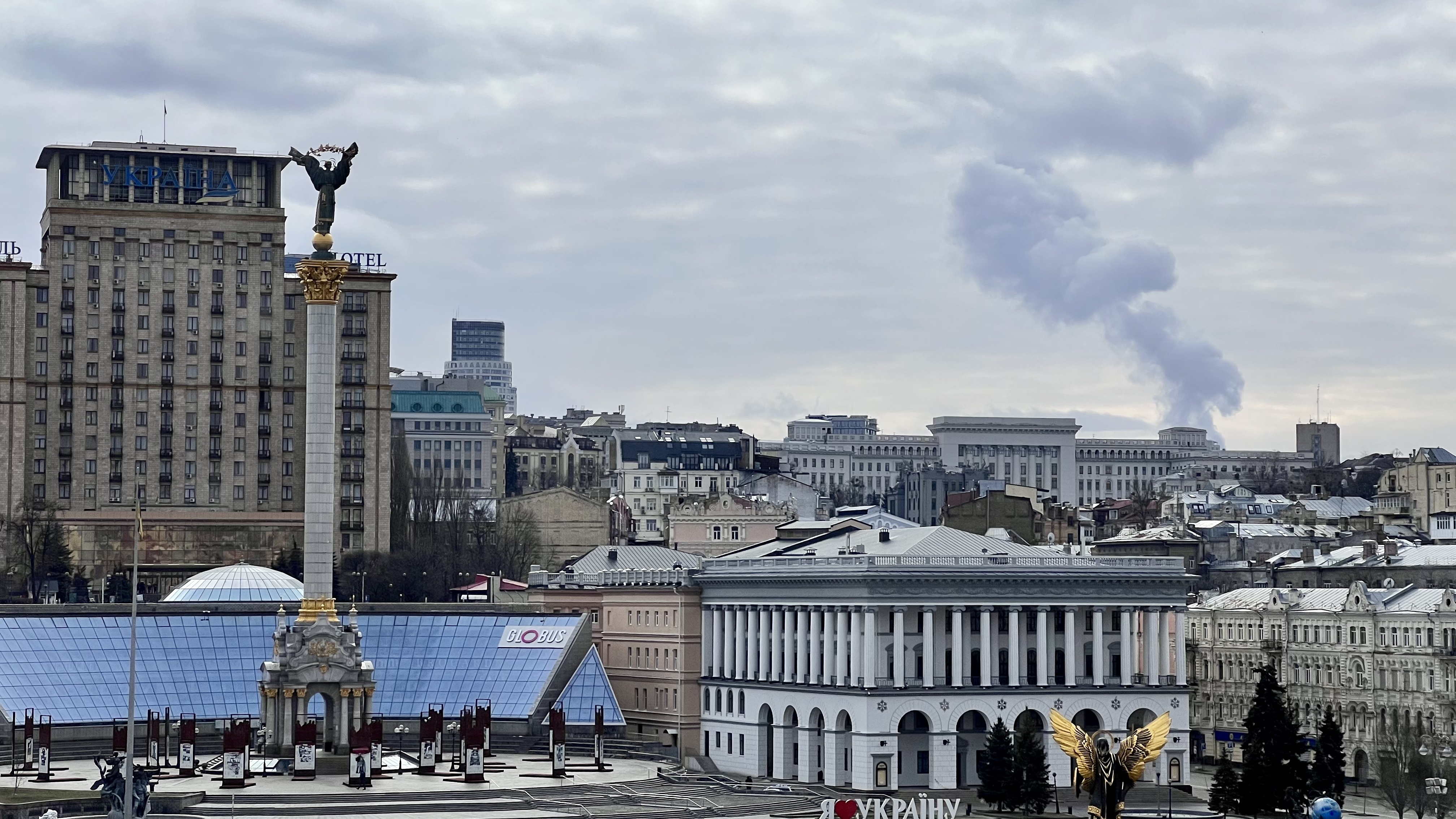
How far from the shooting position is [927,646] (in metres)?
115

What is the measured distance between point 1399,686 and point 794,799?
1421 inches

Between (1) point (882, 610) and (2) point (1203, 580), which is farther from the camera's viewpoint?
(2) point (1203, 580)

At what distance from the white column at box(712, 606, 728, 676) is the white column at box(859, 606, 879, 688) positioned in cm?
1439

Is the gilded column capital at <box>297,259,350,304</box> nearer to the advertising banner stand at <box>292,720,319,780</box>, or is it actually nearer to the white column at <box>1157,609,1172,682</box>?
the advertising banner stand at <box>292,720,319,780</box>

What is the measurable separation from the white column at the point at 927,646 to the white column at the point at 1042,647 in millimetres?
5051

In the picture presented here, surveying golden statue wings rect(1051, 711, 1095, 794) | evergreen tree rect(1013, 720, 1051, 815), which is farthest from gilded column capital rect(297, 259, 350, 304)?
golden statue wings rect(1051, 711, 1095, 794)

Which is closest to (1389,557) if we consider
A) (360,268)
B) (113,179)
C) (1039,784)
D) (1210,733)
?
(1210,733)

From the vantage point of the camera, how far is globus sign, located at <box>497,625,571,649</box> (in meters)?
133

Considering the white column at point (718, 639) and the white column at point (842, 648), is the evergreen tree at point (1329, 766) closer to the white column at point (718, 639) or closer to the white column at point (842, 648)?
the white column at point (842, 648)

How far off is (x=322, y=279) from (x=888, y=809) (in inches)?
1484

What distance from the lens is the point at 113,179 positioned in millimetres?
170750

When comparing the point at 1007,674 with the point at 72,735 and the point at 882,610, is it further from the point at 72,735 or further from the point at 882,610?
the point at 72,735

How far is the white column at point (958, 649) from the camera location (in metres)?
115

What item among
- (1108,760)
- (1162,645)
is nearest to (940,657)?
(1162,645)
